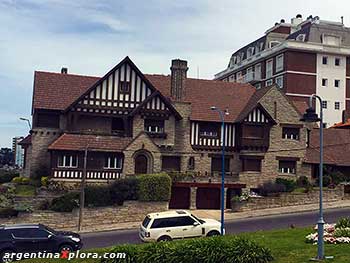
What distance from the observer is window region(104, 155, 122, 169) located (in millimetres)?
41344

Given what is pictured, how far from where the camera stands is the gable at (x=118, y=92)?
138 feet

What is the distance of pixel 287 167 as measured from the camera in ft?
151

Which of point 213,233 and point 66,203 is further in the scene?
point 66,203

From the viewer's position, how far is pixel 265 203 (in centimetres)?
4091

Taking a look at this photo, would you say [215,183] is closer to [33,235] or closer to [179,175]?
[179,175]

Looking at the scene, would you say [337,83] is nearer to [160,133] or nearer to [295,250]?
Result: [160,133]

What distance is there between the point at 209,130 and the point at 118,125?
7.87m

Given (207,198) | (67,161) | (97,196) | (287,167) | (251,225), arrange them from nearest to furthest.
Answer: (251,225), (97,196), (67,161), (207,198), (287,167)

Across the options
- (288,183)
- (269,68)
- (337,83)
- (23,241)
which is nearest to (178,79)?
(288,183)

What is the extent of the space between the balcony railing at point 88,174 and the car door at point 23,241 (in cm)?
1699

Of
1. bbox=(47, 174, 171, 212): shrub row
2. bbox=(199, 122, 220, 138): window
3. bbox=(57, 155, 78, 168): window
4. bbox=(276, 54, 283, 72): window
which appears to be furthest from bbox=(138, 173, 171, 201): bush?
bbox=(276, 54, 283, 72): window

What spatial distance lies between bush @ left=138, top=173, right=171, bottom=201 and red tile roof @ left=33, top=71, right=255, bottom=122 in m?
7.89

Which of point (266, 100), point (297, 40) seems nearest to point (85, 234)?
point (266, 100)

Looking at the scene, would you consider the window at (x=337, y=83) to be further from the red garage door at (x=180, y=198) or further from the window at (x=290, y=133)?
the red garage door at (x=180, y=198)
